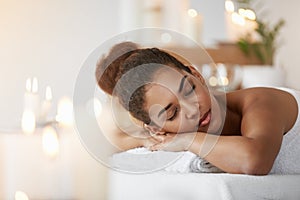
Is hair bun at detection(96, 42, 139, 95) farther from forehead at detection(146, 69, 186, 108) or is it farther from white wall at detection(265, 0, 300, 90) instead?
white wall at detection(265, 0, 300, 90)

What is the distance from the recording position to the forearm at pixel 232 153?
2.85 ft

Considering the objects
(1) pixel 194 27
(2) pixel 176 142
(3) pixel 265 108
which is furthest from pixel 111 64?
(1) pixel 194 27

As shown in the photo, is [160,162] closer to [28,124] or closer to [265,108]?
[265,108]

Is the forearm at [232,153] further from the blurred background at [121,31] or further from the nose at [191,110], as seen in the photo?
the blurred background at [121,31]

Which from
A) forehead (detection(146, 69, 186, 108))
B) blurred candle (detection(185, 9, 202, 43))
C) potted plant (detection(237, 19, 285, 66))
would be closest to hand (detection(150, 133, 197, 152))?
forehead (detection(146, 69, 186, 108))

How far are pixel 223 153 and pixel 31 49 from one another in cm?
147

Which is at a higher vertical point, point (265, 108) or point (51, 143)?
point (265, 108)

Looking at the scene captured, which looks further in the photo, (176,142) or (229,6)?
(229,6)

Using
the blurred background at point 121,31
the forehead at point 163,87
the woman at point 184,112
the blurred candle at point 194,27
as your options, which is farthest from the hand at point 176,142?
the blurred candle at point 194,27

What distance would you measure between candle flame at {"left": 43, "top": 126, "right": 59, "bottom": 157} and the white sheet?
0.22 meters

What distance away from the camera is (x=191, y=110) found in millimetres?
839

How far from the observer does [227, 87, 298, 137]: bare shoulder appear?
36.1 inches

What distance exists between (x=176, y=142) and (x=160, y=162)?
0.13 ft

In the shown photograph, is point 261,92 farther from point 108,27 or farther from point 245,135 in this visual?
point 108,27
